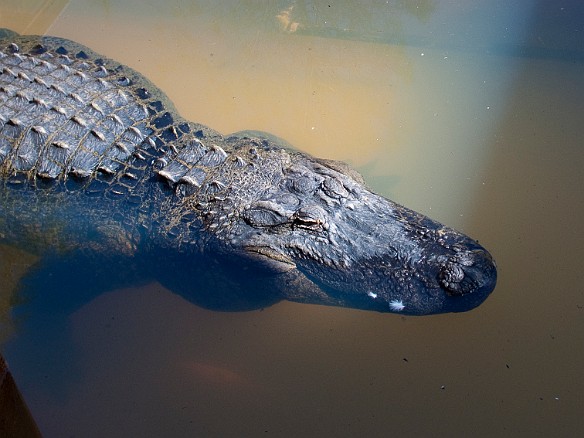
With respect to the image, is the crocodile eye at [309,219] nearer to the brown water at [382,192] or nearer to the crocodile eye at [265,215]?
the crocodile eye at [265,215]

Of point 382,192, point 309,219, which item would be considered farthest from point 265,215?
point 382,192

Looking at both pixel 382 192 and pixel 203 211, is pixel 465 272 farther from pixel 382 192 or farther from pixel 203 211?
pixel 203 211

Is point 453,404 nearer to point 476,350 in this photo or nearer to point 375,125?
point 476,350

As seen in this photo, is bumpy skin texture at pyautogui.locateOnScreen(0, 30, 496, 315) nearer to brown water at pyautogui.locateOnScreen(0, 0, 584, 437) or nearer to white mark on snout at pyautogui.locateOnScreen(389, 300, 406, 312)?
white mark on snout at pyautogui.locateOnScreen(389, 300, 406, 312)

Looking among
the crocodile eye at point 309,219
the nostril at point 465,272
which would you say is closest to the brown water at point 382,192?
the nostril at point 465,272

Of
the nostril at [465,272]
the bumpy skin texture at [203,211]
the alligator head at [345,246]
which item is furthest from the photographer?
the bumpy skin texture at [203,211]

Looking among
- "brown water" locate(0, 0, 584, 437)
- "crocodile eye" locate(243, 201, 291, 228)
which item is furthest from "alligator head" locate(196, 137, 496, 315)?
"brown water" locate(0, 0, 584, 437)

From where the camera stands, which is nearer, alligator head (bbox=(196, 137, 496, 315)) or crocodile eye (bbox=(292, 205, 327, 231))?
alligator head (bbox=(196, 137, 496, 315))
